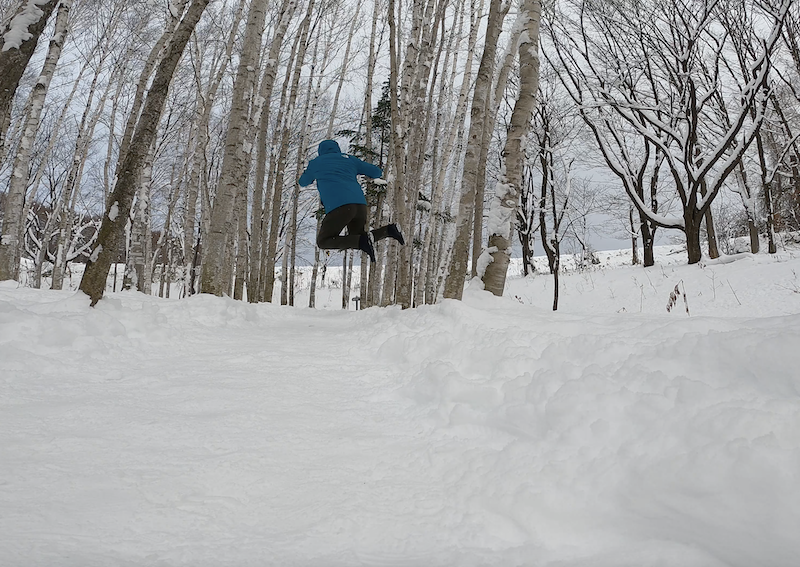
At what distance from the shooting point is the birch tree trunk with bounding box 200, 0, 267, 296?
6.49 m

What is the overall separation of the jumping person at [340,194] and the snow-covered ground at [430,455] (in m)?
3.46

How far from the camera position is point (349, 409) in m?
2.46

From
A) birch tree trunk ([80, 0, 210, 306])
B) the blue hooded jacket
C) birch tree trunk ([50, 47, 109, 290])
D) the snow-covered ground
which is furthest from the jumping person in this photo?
birch tree trunk ([50, 47, 109, 290])

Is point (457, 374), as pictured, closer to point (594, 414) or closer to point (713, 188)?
point (594, 414)

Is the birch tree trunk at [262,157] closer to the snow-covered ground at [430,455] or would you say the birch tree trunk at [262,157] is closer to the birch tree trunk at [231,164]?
the birch tree trunk at [231,164]

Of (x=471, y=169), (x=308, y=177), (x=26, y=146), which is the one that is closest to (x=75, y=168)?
(x=26, y=146)

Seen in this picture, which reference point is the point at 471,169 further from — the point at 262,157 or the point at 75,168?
the point at 75,168

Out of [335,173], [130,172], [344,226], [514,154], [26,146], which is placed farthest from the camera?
[26,146]

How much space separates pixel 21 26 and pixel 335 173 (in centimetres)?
339

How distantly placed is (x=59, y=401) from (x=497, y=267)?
420 cm

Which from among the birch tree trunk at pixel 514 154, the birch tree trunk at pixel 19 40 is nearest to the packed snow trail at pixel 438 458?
the birch tree trunk at pixel 514 154

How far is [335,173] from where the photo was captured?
19.8 feet

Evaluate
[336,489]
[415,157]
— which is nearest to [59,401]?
[336,489]

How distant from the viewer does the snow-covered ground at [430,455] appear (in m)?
1.19
